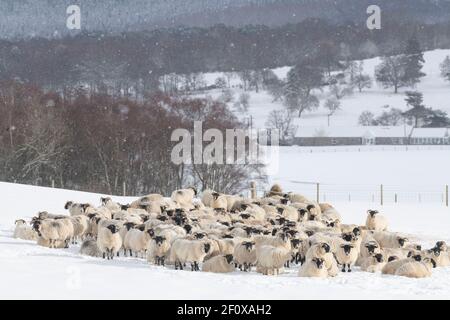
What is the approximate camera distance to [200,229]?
22.8m

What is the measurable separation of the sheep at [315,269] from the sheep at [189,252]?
244 centimetres

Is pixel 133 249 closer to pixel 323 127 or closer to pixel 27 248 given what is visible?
pixel 27 248

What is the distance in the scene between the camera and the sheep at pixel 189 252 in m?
20.1

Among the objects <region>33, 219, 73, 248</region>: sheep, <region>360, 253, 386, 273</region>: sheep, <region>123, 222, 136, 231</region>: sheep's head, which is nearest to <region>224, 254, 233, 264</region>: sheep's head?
<region>360, 253, 386, 273</region>: sheep

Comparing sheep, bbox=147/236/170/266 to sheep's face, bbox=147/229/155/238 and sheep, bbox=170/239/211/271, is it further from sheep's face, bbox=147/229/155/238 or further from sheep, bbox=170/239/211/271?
sheep's face, bbox=147/229/155/238

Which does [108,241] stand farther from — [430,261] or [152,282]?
[430,261]

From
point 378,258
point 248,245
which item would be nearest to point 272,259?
point 248,245

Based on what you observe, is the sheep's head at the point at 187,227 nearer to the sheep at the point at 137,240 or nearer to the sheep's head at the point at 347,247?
the sheep at the point at 137,240

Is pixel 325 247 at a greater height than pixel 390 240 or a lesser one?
greater

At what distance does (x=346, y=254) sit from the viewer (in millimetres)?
20625

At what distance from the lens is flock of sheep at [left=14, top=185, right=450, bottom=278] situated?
19.8 meters

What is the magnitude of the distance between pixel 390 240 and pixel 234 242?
535cm

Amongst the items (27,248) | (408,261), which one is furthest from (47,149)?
(408,261)
